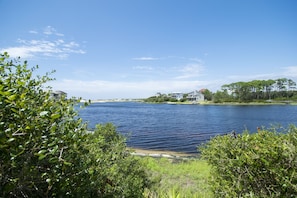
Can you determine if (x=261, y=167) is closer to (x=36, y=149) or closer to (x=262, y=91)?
(x=36, y=149)

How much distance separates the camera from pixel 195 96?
15338 centimetres

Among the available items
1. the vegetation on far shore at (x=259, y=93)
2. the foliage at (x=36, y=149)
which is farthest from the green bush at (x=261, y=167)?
the vegetation on far shore at (x=259, y=93)

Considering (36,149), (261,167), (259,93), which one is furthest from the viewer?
(259,93)

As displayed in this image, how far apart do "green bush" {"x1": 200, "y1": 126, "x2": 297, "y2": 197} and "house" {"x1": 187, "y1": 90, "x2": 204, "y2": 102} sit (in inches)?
5628

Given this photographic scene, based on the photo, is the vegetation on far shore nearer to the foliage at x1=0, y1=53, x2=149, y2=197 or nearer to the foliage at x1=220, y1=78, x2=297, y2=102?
the foliage at x1=220, y1=78, x2=297, y2=102

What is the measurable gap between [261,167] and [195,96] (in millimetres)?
152834

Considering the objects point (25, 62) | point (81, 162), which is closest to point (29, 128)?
point (81, 162)

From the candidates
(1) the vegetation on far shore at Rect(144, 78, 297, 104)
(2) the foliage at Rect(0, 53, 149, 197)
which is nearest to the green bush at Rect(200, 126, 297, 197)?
(2) the foliage at Rect(0, 53, 149, 197)

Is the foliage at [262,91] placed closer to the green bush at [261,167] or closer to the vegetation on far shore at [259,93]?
the vegetation on far shore at [259,93]

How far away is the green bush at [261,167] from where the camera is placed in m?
3.52

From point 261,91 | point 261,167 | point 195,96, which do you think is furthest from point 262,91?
point 261,167

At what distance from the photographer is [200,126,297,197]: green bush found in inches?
139

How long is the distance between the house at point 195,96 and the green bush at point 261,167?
5628 inches

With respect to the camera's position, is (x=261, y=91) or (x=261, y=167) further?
(x=261, y=91)
